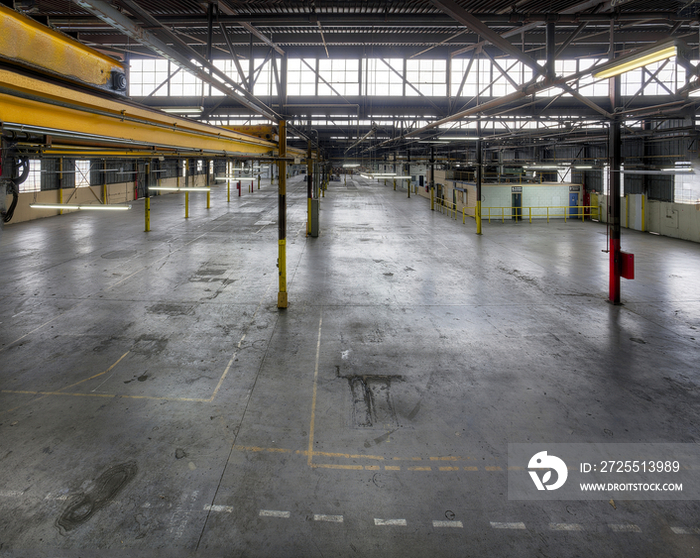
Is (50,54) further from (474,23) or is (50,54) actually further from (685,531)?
(685,531)

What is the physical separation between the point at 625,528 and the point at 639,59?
644 centimetres

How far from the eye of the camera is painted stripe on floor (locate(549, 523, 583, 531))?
4.27 meters

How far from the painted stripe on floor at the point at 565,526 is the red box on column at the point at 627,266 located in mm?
8961

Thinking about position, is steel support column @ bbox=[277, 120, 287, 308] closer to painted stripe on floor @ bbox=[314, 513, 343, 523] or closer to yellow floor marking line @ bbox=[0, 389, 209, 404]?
yellow floor marking line @ bbox=[0, 389, 209, 404]

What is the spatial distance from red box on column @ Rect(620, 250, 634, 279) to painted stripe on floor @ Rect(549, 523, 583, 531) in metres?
8.96

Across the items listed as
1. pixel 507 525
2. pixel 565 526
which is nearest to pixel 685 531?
pixel 565 526

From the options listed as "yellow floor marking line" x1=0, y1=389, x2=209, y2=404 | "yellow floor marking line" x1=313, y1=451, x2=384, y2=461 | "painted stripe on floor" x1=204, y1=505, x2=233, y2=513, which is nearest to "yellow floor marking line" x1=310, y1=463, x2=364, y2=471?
"yellow floor marking line" x1=313, y1=451, x2=384, y2=461

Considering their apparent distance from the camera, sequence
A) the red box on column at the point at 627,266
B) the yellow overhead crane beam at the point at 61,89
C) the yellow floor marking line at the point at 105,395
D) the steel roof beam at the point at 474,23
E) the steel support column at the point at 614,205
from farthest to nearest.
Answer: the steel support column at the point at 614,205, the red box on column at the point at 627,266, the steel roof beam at the point at 474,23, the yellow floor marking line at the point at 105,395, the yellow overhead crane beam at the point at 61,89

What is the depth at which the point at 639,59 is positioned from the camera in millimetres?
6230

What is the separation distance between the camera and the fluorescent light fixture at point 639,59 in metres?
5.77

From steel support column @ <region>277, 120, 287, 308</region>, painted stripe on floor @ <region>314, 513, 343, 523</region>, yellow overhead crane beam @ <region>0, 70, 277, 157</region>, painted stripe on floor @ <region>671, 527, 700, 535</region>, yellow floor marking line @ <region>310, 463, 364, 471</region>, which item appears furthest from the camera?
steel support column @ <region>277, 120, 287, 308</region>

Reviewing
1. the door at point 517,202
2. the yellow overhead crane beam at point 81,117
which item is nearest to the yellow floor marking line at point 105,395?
the yellow overhead crane beam at point 81,117

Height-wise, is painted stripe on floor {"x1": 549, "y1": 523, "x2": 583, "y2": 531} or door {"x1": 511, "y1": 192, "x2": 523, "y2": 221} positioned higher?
door {"x1": 511, "y1": 192, "x2": 523, "y2": 221}

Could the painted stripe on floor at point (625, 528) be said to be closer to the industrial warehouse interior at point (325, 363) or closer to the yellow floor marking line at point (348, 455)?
the industrial warehouse interior at point (325, 363)
